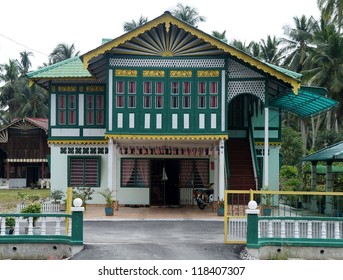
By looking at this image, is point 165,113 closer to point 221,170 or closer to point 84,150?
point 221,170

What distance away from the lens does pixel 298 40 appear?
51.9m

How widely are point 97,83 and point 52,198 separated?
5505mm

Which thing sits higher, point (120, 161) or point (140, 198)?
point (120, 161)

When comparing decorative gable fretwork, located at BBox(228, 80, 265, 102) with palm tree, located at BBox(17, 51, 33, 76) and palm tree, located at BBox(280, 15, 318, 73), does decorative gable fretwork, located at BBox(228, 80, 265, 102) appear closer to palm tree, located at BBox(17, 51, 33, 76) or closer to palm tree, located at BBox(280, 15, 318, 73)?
palm tree, located at BBox(280, 15, 318, 73)

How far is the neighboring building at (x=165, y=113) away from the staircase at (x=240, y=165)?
44 millimetres

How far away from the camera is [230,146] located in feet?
86.4

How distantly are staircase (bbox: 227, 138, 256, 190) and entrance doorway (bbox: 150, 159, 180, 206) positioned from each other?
2569 mm

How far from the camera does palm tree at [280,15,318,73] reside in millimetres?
50156

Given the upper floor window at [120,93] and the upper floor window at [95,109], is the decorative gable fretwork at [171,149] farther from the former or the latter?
the upper floor window at [120,93]

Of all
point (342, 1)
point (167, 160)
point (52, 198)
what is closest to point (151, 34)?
point (167, 160)

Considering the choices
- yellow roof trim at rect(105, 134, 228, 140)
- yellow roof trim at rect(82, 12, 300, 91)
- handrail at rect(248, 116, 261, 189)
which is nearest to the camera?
yellow roof trim at rect(82, 12, 300, 91)

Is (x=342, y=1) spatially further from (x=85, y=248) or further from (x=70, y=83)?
(x=85, y=248)

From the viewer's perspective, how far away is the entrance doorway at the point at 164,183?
25844mm

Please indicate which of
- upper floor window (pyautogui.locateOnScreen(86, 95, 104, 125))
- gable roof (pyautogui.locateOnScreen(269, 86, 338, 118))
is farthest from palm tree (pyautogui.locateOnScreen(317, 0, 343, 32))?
upper floor window (pyautogui.locateOnScreen(86, 95, 104, 125))
